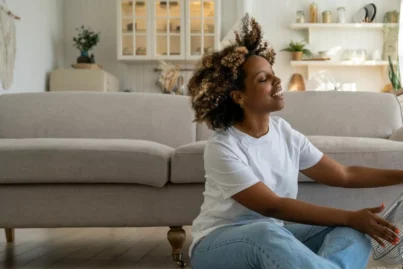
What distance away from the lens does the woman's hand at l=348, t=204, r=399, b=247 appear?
1.30m

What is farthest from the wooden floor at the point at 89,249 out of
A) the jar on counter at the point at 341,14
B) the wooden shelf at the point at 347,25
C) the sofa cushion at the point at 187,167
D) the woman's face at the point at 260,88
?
the jar on counter at the point at 341,14

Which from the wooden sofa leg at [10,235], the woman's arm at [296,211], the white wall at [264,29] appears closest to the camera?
the woman's arm at [296,211]

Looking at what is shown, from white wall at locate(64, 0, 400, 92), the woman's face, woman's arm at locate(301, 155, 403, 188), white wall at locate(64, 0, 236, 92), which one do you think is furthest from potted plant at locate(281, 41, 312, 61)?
the woman's face

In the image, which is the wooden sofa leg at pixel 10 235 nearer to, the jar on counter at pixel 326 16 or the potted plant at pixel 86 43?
the potted plant at pixel 86 43

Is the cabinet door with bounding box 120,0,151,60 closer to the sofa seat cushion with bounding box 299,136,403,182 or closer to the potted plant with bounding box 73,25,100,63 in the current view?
the potted plant with bounding box 73,25,100,63

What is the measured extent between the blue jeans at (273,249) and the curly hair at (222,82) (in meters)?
0.30

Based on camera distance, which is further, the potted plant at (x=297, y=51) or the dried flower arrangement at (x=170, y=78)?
the potted plant at (x=297, y=51)

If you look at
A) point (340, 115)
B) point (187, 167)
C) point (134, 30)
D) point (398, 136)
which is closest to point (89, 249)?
point (187, 167)

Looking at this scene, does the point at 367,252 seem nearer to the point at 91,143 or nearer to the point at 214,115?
the point at 214,115

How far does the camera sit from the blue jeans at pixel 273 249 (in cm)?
124

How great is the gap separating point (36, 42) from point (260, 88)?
15.8 feet

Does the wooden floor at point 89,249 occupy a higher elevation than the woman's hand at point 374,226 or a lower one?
lower

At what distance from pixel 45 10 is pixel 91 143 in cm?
430

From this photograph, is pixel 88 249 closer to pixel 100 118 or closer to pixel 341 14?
pixel 100 118
